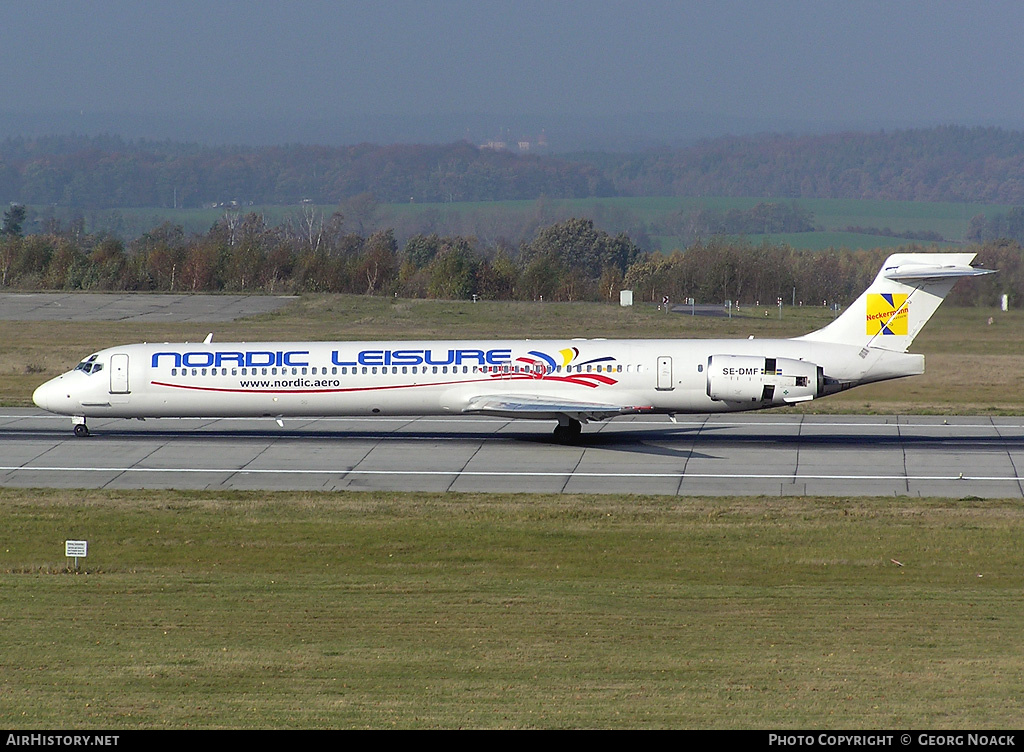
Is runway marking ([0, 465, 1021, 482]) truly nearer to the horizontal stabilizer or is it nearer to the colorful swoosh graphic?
the colorful swoosh graphic

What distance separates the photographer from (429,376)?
1407 inches

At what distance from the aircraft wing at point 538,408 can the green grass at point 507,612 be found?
5.87 m

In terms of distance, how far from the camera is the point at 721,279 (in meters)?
87.0

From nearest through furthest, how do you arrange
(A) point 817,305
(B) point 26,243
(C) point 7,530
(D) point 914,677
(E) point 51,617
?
1. (D) point 914,677
2. (E) point 51,617
3. (C) point 7,530
4. (A) point 817,305
5. (B) point 26,243

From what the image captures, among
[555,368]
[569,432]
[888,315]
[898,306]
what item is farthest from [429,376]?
[898,306]

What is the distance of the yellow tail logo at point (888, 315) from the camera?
115ft

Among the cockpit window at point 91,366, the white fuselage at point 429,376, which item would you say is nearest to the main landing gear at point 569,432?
the white fuselage at point 429,376

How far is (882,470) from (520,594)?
1571cm

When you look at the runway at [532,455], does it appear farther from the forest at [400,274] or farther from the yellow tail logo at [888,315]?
the forest at [400,274]

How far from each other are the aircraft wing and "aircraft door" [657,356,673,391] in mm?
820

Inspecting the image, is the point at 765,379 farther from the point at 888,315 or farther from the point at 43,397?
the point at 43,397

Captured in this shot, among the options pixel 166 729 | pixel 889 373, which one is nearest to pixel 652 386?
pixel 889 373

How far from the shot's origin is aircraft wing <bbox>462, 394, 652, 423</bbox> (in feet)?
114

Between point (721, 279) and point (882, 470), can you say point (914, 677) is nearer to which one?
point (882, 470)
